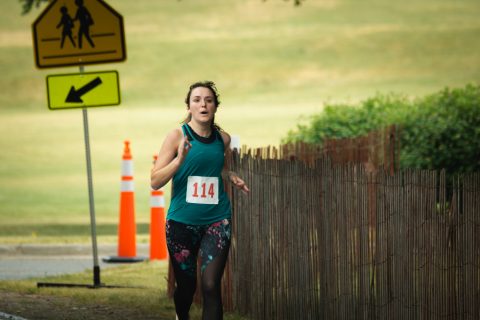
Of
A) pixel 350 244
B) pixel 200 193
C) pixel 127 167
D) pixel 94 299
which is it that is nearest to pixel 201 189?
pixel 200 193

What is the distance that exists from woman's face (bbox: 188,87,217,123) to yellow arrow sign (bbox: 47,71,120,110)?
4.08m

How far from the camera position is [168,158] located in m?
7.50

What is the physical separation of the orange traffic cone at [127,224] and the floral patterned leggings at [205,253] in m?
7.18

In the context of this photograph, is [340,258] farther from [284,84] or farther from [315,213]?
[284,84]

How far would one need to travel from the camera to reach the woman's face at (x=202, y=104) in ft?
24.7

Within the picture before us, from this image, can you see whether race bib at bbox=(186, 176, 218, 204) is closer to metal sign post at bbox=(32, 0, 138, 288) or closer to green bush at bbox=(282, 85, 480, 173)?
metal sign post at bbox=(32, 0, 138, 288)

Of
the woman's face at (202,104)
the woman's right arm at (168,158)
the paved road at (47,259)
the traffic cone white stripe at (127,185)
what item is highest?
the woman's face at (202,104)

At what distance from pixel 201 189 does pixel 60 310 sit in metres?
3.05

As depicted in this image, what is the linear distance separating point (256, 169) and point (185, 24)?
53.4 metres

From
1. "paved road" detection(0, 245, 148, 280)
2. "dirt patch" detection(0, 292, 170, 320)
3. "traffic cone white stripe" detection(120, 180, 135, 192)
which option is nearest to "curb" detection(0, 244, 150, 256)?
"paved road" detection(0, 245, 148, 280)

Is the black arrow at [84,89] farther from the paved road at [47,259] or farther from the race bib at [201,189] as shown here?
the race bib at [201,189]

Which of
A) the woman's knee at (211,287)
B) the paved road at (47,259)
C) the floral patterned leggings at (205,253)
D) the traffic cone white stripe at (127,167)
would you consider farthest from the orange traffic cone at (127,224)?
the woman's knee at (211,287)

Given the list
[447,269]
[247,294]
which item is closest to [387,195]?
[447,269]

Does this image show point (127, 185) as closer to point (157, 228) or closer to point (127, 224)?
point (127, 224)
